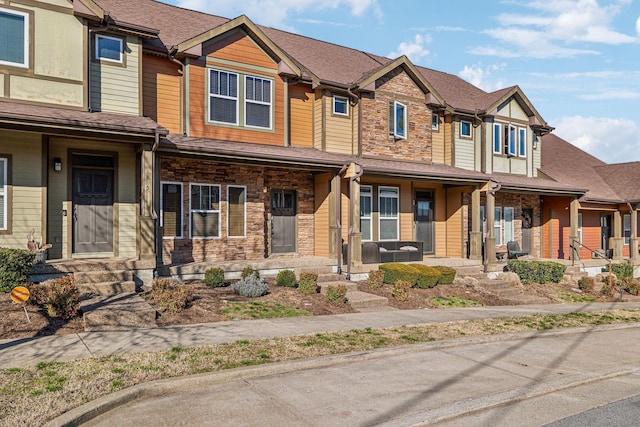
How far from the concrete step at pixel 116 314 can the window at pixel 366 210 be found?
30.7 feet

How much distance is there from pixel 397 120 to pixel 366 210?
11.3 feet

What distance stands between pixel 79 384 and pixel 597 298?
15.3 m

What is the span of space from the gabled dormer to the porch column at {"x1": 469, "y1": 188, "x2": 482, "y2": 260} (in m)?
7.37

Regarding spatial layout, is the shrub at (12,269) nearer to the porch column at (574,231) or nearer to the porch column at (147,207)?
the porch column at (147,207)

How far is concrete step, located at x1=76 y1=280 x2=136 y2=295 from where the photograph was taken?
997 centimetres

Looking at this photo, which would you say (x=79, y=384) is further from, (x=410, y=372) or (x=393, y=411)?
(x=410, y=372)

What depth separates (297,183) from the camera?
1614 centimetres

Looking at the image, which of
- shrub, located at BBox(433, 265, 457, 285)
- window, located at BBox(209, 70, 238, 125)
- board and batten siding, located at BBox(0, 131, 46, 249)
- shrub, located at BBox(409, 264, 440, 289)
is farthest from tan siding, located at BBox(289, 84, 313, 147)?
board and batten siding, located at BBox(0, 131, 46, 249)

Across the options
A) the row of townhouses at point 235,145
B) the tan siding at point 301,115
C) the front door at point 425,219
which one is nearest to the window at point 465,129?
the row of townhouses at point 235,145

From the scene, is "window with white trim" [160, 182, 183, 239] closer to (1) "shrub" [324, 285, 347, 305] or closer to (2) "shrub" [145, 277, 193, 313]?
(2) "shrub" [145, 277, 193, 313]

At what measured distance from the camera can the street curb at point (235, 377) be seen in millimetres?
4718

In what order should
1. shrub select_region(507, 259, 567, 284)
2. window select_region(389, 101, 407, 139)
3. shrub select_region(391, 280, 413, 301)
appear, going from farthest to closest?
window select_region(389, 101, 407, 139), shrub select_region(507, 259, 567, 284), shrub select_region(391, 280, 413, 301)

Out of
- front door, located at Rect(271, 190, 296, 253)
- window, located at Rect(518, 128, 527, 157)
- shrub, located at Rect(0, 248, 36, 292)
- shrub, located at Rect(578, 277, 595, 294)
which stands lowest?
shrub, located at Rect(578, 277, 595, 294)

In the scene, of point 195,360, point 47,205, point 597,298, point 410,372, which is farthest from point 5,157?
point 597,298
